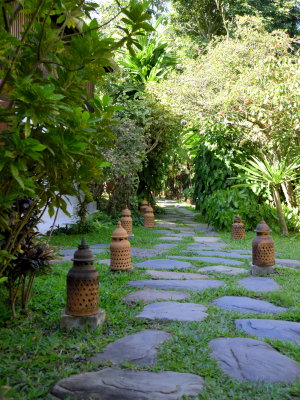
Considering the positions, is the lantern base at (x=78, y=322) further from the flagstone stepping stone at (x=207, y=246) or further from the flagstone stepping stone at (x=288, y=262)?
the flagstone stepping stone at (x=207, y=246)

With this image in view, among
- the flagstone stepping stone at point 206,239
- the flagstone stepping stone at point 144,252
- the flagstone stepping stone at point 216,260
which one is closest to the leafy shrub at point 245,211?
the flagstone stepping stone at point 206,239

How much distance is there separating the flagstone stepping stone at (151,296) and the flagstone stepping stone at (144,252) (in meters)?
2.12

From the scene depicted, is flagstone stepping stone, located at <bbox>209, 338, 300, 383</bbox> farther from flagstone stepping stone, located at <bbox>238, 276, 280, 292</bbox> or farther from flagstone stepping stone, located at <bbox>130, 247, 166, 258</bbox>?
flagstone stepping stone, located at <bbox>130, 247, 166, 258</bbox>

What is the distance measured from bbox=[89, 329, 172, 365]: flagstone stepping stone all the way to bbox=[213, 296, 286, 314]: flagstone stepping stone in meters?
0.88

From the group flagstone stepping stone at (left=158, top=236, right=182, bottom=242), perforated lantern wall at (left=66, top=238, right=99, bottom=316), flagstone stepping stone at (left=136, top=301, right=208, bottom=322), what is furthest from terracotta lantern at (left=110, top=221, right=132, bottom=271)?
flagstone stepping stone at (left=158, top=236, right=182, bottom=242)

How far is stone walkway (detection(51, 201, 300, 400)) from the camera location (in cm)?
194

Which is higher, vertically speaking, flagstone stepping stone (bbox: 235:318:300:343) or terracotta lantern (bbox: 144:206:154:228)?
terracotta lantern (bbox: 144:206:154:228)

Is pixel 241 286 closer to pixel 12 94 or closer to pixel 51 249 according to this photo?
pixel 51 249

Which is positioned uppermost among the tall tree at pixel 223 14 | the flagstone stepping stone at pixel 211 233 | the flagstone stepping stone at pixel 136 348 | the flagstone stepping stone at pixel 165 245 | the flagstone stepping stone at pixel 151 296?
the tall tree at pixel 223 14

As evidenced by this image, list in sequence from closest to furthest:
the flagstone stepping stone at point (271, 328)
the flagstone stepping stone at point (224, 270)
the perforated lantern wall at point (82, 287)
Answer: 1. the flagstone stepping stone at point (271, 328)
2. the perforated lantern wall at point (82, 287)
3. the flagstone stepping stone at point (224, 270)

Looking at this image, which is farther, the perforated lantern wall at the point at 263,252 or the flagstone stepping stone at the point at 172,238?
the flagstone stepping stone at the point at 172,238

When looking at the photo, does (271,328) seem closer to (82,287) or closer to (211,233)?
(82,287)

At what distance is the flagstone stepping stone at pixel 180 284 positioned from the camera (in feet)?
13.1

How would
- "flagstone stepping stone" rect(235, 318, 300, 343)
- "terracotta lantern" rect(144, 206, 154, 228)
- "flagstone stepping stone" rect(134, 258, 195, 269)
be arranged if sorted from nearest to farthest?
"flagstone stepping stone" rect(235, 318, 300, 343), "flagstone stepping stone" rect(134, 258, 195, 269), "terracotta lantern" rect(144, 206, 154, 228)
